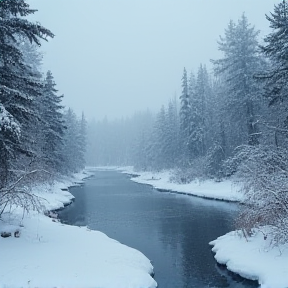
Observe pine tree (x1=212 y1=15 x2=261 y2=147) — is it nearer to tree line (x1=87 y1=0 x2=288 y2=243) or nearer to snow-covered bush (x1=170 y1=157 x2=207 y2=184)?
tree line (x1=87 y1=0 x2=288 y2=243)

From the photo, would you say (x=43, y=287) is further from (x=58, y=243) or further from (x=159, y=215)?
(x=159, y=215)

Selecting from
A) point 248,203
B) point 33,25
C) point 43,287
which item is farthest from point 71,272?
point 33,25

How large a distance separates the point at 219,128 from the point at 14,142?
1386 inches

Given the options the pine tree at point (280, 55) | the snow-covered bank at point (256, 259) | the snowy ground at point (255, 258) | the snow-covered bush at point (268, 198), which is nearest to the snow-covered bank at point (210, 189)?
the pine tree at point (280, 55)

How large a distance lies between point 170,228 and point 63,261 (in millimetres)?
10588

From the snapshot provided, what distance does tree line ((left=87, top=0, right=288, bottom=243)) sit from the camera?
549 inches

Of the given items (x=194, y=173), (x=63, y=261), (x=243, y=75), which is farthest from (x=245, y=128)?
(x=63, y=261)

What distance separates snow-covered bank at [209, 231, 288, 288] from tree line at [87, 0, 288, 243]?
0.57 m

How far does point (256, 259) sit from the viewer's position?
40.9 ft

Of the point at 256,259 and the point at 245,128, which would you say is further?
the point at 245,128

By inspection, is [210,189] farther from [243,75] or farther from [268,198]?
[268,198]

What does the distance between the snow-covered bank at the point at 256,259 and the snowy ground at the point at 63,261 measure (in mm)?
3407

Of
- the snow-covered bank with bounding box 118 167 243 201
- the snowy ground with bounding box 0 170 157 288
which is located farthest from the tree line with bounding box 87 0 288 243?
the snowy ground with bounding box 0 170 157 288

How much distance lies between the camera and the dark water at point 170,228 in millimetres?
12953
